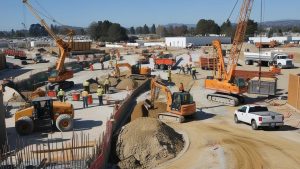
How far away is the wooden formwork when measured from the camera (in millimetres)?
30484

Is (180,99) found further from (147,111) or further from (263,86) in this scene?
(263,86)

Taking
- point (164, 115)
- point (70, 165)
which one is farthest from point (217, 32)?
point (70, 165)

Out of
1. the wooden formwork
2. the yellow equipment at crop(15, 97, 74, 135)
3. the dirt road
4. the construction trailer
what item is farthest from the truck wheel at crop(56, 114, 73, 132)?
the construction trailer

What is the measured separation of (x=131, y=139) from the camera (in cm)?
2066

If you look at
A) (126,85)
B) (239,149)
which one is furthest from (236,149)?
(126,85)

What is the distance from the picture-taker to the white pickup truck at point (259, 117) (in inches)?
979

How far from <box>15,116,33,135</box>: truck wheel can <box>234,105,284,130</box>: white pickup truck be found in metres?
13.4

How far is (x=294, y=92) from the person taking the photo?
102 ft

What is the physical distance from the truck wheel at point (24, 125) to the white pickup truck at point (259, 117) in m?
13.4

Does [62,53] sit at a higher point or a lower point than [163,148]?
higher

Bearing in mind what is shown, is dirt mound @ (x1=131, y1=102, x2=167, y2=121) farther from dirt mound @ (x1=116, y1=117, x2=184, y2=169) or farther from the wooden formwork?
the wooden formwork

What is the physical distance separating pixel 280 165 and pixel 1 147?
562 inches

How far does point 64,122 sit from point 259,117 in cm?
1201

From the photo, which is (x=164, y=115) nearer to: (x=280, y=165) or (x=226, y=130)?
(x=226, y=130)
